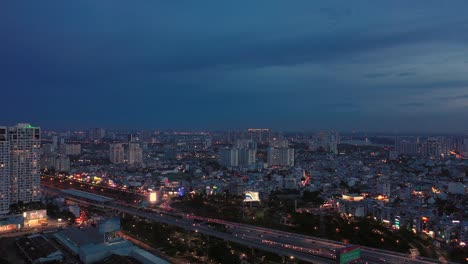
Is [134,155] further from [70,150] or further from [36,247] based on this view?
[36,247]

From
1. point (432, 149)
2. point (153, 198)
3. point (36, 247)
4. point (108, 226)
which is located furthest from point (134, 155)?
point (432, 149)

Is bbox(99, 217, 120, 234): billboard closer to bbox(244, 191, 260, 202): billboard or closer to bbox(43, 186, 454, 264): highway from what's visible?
bbox(43, 186, 454, 264): highway

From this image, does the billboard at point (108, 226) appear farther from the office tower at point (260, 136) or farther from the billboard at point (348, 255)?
the office tower at point (260, 136)

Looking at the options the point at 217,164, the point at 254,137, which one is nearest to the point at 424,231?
the point at 217,164

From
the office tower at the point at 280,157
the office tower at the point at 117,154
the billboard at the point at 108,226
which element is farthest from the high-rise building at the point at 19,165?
the office tower at the point at 280,157

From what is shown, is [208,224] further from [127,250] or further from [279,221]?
[127,250]

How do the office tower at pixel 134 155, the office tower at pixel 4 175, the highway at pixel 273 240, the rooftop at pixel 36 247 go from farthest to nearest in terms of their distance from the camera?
the office tower at pixel 134 155 < the office tower at pixel 4 175 < the rooftop at pixel 36 247 < the highway at pixel 273 240
